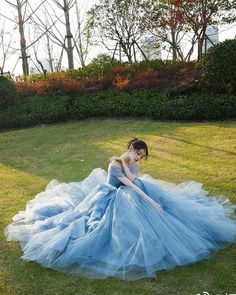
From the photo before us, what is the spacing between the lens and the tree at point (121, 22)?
17938 mm

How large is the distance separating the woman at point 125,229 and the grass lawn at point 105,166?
0.41 ft

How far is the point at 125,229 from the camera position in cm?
408

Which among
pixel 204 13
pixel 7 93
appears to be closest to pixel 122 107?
pixel 7 93

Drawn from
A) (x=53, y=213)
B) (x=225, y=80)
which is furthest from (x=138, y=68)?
(x=53, y=213)

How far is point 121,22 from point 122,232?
15.9m

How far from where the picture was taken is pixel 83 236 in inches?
161

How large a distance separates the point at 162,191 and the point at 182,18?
39.1ft

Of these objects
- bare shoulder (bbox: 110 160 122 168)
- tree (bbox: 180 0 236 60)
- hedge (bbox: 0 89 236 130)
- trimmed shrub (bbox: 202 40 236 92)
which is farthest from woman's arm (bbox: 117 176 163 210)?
tree (bbox: 180 0 236 60)

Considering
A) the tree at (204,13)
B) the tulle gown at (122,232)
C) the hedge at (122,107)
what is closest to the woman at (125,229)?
the tulle gown at (122,232)

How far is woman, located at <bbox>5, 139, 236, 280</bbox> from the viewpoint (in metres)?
3.85

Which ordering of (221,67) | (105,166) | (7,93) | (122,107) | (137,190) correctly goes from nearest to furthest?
(137,190) < (105,166) < (221,67) < (122,107) < (7,93)

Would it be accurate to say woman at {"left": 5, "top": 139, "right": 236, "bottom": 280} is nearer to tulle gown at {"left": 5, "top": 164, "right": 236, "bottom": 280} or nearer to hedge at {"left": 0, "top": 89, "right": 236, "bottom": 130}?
tulle gown at {"left": 5, "top": 164, "right": 236, "bottom": 280}

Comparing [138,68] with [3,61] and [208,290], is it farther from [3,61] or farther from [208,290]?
[3,61]

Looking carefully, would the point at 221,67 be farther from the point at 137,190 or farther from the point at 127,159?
the point at 137,190
